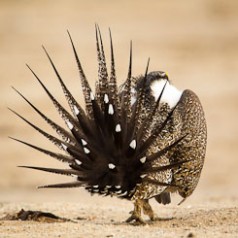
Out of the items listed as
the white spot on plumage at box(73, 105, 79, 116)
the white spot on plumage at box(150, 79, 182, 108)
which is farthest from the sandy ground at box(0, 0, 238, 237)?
the white spot on plumage at box(150, 79, 182, 108)

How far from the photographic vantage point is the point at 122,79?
19547 millimetres

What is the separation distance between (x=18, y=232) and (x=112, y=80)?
4.49 ft

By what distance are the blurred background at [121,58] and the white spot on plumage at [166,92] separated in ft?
12.1

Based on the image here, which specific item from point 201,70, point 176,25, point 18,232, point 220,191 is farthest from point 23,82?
point 18,232

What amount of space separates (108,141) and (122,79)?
11.7 meters

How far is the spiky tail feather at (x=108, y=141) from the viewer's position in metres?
7.89

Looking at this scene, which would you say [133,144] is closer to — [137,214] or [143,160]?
[143,160]

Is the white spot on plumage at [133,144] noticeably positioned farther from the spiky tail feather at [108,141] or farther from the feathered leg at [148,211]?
the feathered leg at [148,211]

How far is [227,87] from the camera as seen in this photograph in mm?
18891

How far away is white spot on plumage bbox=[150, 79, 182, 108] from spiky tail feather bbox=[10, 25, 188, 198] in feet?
2.34

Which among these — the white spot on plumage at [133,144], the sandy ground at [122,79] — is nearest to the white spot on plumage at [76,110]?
the white spot on plumage at [133,144]

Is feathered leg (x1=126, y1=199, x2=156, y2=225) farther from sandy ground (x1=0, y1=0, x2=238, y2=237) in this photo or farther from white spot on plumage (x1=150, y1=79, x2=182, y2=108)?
white spot on plumage (x1=150, y1=79, x2=182, y2=108)

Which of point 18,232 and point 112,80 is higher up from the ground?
point 112,80

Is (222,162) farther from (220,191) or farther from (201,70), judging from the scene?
(201,70)
